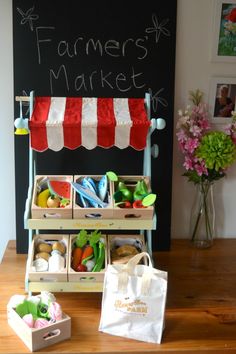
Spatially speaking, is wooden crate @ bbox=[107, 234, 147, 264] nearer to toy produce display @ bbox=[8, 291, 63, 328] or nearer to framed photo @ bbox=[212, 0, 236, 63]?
toy produce display @ bbox=[8, 291, 63, 328]

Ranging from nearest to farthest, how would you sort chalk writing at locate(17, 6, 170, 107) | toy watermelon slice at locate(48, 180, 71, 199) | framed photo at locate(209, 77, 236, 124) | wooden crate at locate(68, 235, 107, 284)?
wooden crate at locate(68, 235, 107, 284) < toy watermelon slice at locate(48, 180, 71, 199) < chalk writing at locate(17, 6, 170, 107) < framed photo at locate(209, 77, 236, 124)

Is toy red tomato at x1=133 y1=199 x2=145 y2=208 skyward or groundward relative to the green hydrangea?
groundward

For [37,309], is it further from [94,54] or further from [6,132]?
[94,54]

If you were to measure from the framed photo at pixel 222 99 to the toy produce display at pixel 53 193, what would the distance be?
84 centimetres

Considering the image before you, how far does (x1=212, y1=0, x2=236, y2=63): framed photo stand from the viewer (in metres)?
2.08

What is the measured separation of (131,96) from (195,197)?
2.01 feet

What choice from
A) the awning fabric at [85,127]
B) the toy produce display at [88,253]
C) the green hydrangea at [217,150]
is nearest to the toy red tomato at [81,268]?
the toy produce display at [88,253]

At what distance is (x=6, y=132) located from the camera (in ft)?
6.97

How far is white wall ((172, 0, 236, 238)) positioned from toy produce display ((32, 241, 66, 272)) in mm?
717

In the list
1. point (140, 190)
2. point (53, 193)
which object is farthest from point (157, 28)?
point (53, 193)

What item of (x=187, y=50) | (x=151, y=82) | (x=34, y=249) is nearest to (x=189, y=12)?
(x=187, y=50)

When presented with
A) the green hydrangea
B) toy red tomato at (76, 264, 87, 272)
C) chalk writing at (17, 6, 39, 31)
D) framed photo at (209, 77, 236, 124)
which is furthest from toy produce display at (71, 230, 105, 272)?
chalk writing at (17, 6, 39, 31)

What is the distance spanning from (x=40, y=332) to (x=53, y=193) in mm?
549

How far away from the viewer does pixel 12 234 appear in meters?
2.27
